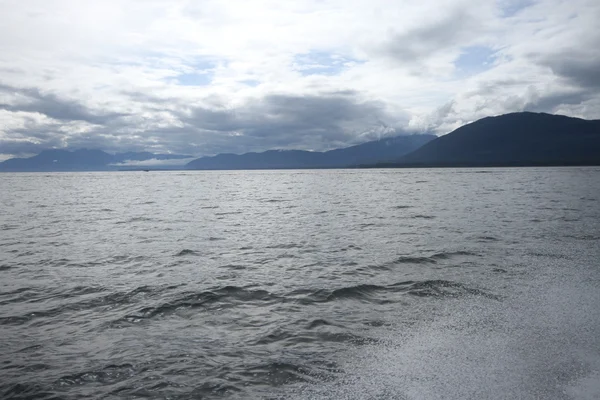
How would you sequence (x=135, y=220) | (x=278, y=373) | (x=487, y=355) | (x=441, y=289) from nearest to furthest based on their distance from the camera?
(x=278, y=373) → (x=487, y=355) → (x=441, y=289) → (x=135, y=220)

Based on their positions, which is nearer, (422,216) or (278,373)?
(278,373)

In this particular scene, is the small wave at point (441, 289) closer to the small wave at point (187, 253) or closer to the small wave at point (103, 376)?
the small wave at point (103, 376)

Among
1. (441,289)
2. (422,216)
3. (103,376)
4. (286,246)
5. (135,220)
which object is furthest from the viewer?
(135,220)

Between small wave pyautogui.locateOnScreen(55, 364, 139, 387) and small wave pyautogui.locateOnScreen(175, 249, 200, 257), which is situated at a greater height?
small wave pyautogui.locateOnScreen(55, 364, 139, 387)

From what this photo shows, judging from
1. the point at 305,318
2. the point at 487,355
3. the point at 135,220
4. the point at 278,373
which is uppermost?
the point at 487,355

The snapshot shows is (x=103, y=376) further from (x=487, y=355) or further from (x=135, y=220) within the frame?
(x=135, y=220)

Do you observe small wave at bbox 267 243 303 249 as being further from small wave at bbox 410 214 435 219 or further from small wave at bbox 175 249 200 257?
small wave at bbox 410 214 435 219

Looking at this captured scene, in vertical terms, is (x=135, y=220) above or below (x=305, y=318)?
below

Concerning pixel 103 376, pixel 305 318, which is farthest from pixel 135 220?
pixel 103 376

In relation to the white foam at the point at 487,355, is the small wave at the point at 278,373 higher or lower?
lower

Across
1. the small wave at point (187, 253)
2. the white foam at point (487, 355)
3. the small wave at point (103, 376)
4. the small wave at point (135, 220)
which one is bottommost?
the small wave at point (135, 220)

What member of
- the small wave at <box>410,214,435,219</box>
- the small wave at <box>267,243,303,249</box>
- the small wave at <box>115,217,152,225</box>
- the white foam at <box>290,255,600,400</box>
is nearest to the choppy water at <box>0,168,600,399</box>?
the white foam at <box>290,255,600,400</box>

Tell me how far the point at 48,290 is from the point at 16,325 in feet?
13.2

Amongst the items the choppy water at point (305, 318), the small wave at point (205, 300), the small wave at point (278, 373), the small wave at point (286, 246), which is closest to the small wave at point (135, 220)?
the choppy water at point (305, 318)
